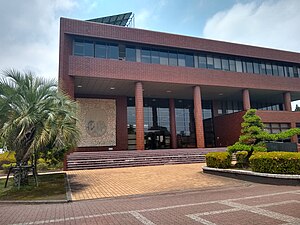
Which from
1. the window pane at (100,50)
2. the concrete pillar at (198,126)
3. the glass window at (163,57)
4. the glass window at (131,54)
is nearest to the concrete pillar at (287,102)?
the concrete pillar at (198,126)

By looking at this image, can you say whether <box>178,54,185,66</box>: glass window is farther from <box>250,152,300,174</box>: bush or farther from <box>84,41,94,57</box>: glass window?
<box>250,152,300,174</box>: bush

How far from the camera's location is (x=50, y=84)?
33.5ft

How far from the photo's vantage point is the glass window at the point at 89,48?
21.3 m

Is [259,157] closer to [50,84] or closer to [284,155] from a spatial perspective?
[284,155]

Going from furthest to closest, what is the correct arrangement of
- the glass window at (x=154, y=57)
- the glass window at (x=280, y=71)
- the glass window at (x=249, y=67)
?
the glass window at (x=280, y=71), the glass window at (x=249, y=67), the glass window at (x=154, y=57)

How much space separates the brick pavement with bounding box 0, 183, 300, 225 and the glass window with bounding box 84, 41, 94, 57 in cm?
1633

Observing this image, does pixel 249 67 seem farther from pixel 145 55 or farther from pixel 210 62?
pixel 145 55

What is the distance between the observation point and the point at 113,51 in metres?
22.1

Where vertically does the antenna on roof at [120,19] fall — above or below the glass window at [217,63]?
above

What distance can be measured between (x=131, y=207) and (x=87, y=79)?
1654 centimetres

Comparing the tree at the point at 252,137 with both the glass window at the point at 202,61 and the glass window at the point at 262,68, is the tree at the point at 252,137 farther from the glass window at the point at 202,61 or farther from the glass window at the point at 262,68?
the glass window at the point at 262,68

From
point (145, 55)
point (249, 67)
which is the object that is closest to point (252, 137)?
point (145, 55)

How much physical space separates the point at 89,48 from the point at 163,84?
299 inches

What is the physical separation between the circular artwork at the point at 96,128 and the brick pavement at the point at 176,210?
17.9 metres
